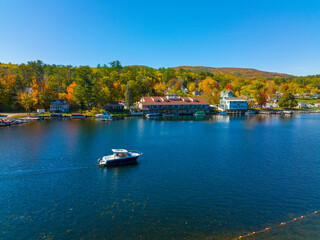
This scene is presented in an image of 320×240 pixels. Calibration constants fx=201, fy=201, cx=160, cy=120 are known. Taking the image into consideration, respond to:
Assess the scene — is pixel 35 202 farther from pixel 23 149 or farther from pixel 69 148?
pixel 23 149

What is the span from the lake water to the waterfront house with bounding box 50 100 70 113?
7033 centimetres

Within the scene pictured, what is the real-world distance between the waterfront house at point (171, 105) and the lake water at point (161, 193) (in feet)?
259

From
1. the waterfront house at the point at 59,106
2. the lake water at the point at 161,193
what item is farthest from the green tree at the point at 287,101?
the waterfront house at the point at 59,106

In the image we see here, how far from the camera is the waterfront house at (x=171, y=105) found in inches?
4891

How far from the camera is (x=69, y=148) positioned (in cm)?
4575

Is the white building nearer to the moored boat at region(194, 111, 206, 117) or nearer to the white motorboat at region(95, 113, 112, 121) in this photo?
the moored boat at region(194, 111, 206, 117)

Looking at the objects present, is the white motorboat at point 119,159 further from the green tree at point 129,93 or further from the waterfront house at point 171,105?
the green tree at point 129,93

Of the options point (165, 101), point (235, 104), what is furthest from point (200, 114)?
point (235, 104)

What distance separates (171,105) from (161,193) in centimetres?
10455

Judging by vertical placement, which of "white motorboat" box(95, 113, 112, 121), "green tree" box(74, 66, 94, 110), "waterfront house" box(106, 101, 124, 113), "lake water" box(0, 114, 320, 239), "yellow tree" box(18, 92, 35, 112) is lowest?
"lake water" box(0, 114, 320, 239)

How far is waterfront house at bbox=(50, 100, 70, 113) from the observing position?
11038 centimetres

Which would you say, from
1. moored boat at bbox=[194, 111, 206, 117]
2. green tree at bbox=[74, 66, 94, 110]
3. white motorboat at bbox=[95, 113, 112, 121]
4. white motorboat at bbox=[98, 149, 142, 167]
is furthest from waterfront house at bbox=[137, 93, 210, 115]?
white motorboat at bbox=[98, 149, 142, 167]

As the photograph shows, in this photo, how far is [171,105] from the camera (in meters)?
128

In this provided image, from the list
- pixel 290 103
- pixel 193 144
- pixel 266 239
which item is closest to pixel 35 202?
pixel 266 239
